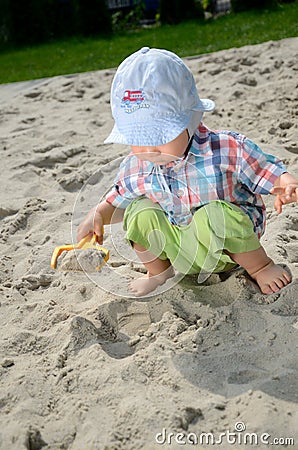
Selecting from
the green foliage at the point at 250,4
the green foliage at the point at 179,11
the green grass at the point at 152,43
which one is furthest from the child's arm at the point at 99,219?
the green foliage at the point at 179,11

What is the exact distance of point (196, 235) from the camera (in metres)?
1.83

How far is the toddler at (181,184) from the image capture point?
5.54ft

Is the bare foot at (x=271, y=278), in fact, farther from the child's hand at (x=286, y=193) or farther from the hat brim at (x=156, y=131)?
the hat brim at (x=156, y=131)

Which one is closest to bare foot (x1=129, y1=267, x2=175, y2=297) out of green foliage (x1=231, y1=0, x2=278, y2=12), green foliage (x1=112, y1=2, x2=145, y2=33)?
green foliage (x1=231, y1=0, x2=278, y2=12)

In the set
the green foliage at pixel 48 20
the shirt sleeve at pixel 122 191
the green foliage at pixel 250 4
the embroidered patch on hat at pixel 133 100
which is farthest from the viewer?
the green foliage at pixel 48 20

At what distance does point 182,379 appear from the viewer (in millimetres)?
1557

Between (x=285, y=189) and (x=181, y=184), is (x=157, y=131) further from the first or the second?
(x=285, y=189)

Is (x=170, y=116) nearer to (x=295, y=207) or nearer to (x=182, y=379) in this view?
(x=182, y=379)

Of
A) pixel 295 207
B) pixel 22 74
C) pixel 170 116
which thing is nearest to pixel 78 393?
pixel 170 116

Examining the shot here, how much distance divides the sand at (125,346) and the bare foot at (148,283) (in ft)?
0.11

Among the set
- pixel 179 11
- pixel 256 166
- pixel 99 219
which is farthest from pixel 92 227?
pixel 179 11

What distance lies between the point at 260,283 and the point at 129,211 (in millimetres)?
458

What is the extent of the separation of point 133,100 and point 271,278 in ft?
2.17

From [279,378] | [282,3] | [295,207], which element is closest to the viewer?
[279,378]
